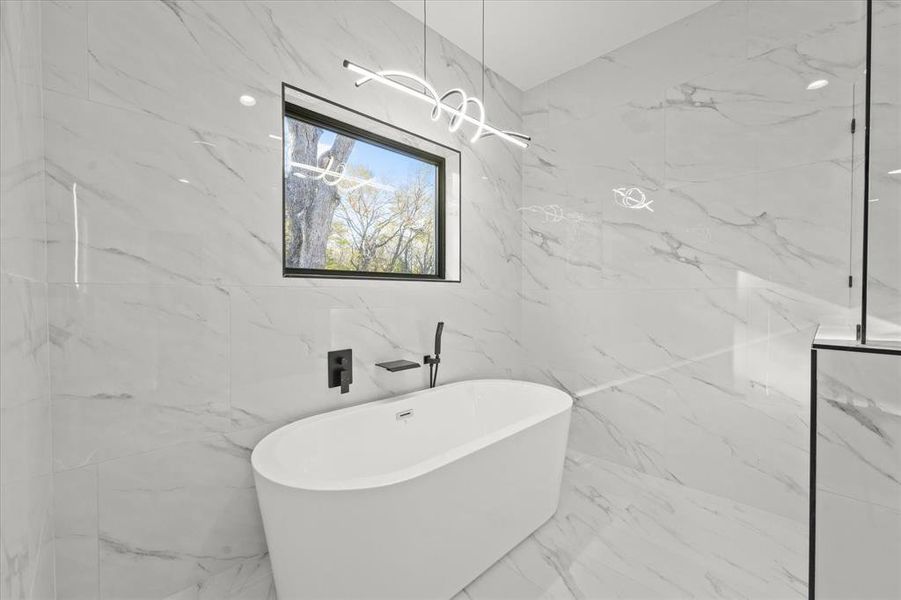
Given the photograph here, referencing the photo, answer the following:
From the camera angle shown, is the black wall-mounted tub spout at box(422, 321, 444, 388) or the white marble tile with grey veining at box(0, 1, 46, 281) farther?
the black wall-mounted tub spout at box(422, 321, 444, 388)

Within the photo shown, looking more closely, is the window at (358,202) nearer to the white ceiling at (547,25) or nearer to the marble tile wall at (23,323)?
the white ceiling at (547,25)

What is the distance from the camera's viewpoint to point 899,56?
2.43ft

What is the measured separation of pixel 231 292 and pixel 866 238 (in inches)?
79.1

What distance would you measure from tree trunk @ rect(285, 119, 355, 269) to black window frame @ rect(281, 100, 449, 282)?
38mm

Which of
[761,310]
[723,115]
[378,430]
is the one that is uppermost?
[723,115]

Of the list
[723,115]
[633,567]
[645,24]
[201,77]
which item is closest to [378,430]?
[633,567]

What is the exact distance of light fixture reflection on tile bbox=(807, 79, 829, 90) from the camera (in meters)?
1.96

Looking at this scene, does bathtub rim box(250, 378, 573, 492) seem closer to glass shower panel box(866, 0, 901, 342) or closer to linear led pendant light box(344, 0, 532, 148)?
glass shower panel box(866, 0, 901, 342)

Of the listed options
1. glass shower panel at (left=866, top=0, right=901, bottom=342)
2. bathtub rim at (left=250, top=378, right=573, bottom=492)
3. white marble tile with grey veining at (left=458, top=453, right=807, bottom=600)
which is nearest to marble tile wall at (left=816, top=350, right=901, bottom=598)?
glass shower panel at (left=866, top=0, right=901, bottom=342)

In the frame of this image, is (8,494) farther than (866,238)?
No

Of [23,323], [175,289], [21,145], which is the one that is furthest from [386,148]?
[23,323]

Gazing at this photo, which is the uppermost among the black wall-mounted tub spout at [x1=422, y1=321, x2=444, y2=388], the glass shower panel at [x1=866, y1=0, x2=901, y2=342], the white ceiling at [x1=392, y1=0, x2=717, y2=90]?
the white ceiling at [x1=392, y1=0, x2=717, y2=90]

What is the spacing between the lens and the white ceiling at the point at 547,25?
2.28m

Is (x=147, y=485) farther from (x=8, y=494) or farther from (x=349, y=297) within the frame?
(x=349, y=297)
